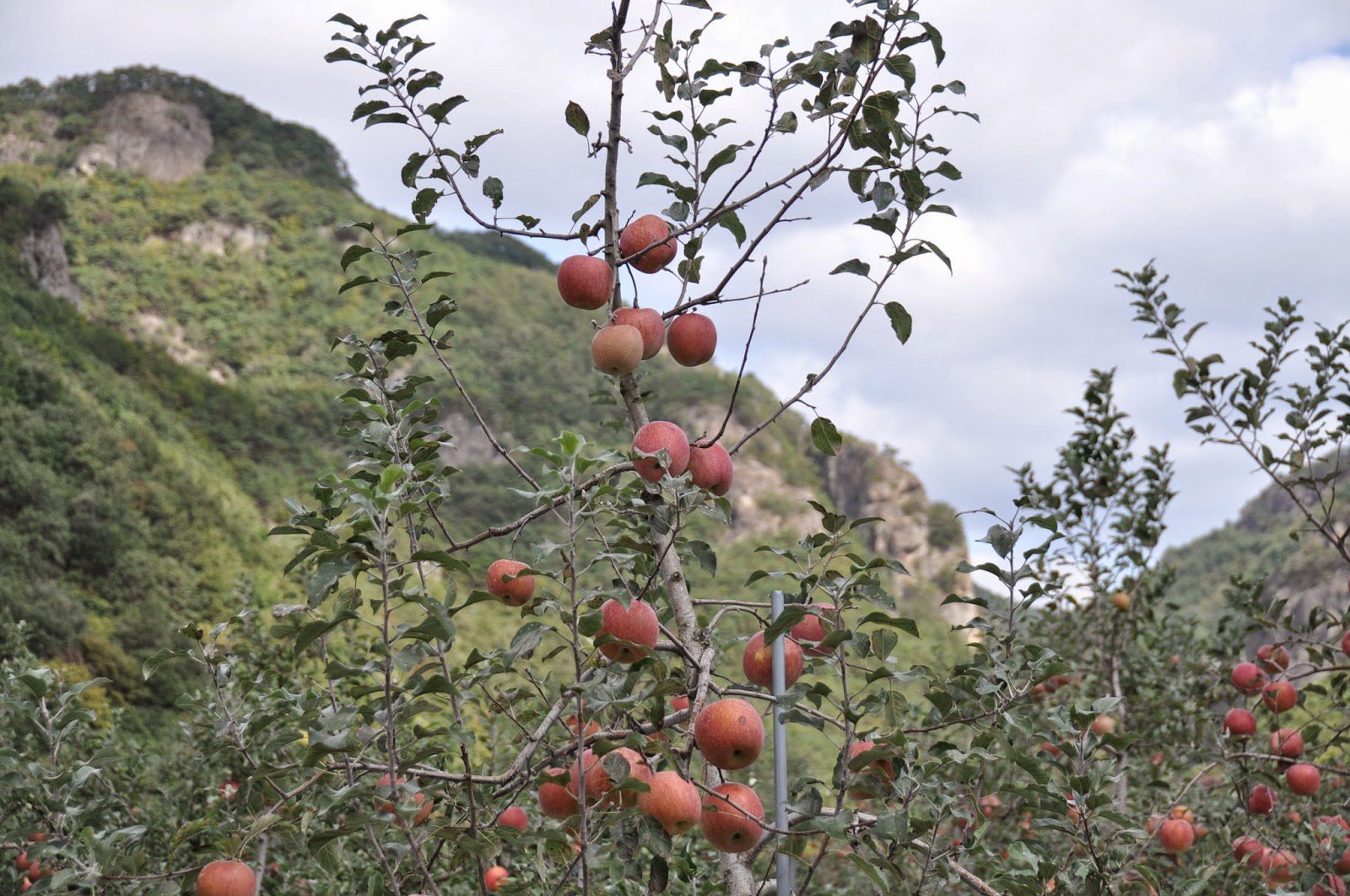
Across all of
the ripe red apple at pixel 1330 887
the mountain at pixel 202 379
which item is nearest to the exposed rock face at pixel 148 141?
the mountain at pixel 202 379

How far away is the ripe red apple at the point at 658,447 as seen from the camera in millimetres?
1658

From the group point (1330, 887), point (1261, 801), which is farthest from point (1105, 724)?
point (1330, 887)

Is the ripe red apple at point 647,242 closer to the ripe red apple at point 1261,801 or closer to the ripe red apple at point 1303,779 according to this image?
the ripe red apple at point 1303,779

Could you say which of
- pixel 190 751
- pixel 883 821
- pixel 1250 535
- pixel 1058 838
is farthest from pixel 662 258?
pixel 1250 535

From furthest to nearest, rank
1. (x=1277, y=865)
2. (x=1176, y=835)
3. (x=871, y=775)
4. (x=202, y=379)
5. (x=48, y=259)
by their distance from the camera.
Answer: (x=202, y=379), (x=48, y=259), (x=1176, y=835), (x=1277, y=865), (x=871, y=775)

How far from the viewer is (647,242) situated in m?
1.93

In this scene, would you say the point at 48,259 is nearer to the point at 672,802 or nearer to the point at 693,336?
the point at 693,336

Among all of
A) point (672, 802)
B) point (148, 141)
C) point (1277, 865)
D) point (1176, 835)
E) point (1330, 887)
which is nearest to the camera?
point (672, 802)

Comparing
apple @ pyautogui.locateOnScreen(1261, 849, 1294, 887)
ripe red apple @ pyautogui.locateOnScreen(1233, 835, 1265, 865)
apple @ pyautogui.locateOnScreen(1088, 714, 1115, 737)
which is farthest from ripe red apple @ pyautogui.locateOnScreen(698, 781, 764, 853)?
apple @ pyautogui.locateOnScreen(1088, 714, 1115, 737)

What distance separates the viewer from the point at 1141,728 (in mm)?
4254

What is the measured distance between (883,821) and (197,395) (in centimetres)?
2225

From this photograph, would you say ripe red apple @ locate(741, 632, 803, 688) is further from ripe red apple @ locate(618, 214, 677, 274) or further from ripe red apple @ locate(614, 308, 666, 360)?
ripe red apple @ locate(618, 214, 677, 274)

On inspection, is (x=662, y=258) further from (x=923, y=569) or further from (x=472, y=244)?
(x=472, y=244)

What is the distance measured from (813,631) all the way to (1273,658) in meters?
2.12
